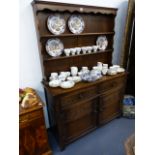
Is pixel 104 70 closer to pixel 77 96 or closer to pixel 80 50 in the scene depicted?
pixel 80 50

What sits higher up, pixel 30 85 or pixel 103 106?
pixel 30 85

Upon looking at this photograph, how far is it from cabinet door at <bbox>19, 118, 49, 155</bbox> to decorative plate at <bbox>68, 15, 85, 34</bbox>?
1.16 m

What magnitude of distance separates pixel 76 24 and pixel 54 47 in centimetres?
42

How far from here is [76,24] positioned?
1.86m

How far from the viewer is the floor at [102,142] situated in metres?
Answer: 1.75

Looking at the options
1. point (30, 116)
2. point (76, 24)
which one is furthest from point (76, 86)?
point (76, 24)

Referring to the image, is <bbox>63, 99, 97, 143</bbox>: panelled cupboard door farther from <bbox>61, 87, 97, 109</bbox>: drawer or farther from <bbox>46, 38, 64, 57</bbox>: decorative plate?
<bbox>46, 38, 64, 57</bbox>: decorative plate

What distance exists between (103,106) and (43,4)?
1.45 meters

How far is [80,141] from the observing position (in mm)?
1908

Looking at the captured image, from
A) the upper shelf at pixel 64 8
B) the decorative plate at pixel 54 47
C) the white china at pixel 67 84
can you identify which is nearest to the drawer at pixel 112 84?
the white china at pixel 67 84

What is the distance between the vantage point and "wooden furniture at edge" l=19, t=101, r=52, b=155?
1390 millimetres

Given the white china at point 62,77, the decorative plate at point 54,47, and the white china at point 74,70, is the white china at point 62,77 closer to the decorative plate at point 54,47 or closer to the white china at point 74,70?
the white china at point 74,70
